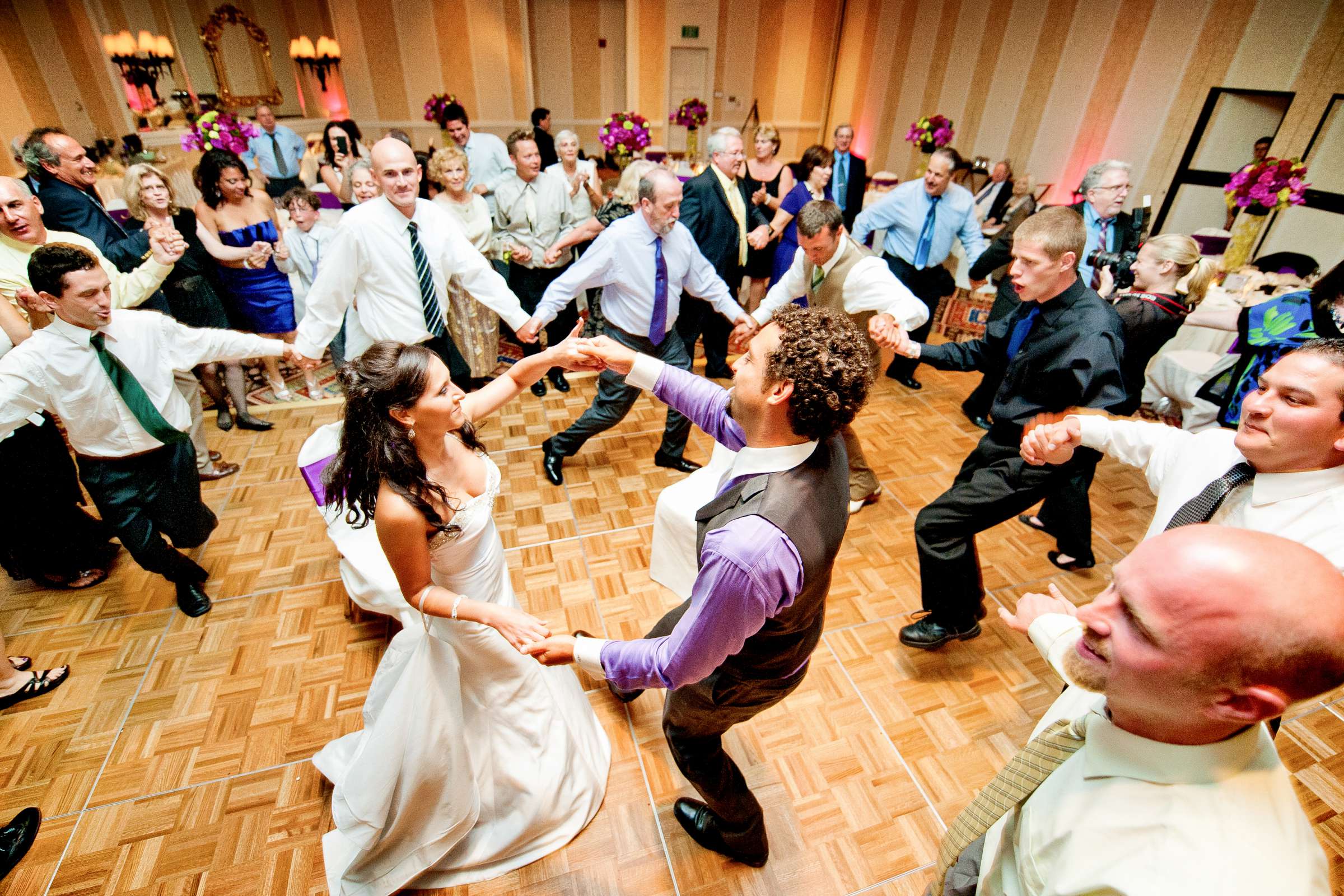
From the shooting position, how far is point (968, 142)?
7879 millimetres

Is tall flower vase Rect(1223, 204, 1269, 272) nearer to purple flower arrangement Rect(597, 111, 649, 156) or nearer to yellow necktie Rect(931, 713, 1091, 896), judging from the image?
purple flower arrangement Rect(597, 111, 649, 156)

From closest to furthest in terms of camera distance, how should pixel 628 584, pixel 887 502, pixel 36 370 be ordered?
1. pixel 36 370
2. pixel 628 584
3. pixel 887 502

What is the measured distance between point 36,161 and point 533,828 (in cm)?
404

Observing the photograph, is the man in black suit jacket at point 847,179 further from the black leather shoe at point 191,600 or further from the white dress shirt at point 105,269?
the black leather shoe at point 191,600

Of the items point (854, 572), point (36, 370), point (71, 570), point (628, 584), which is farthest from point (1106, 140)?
point (71, 570)

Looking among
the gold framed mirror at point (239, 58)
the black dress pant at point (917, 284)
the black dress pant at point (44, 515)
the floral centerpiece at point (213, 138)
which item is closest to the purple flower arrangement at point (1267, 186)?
the black dress pant at point (917, 284)

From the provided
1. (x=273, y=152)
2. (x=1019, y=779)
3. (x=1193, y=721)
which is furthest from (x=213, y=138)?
(x=1193, y=721)

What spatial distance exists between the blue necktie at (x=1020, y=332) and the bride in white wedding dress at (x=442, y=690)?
1.76m

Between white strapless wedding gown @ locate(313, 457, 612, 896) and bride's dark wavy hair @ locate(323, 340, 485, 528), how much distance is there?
6.8 inches

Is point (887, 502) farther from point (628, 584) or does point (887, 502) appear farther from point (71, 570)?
point (71, 570)

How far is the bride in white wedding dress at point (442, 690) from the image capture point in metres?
1.57

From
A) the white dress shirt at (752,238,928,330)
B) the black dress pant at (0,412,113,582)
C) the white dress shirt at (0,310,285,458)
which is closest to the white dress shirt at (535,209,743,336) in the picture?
the white dress shirt at (752,238,928,330)

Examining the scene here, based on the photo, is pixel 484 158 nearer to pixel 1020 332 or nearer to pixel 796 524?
pixel 1020 332

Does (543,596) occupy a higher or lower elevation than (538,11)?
lower
